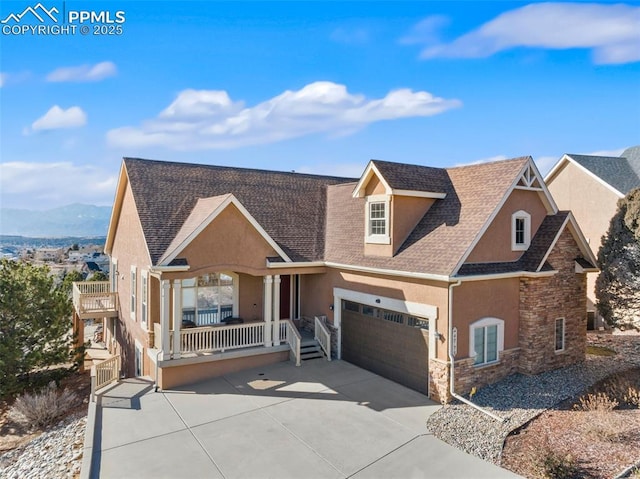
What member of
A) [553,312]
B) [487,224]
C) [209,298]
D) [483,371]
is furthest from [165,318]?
[553,312]

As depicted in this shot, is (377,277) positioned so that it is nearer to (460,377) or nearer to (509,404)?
(460,377)

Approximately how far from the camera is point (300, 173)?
22234mm

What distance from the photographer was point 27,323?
1730 cm

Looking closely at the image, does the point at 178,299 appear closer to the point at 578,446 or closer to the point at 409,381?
the point at 409,381

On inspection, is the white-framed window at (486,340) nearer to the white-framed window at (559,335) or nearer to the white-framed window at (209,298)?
the white-framed window at (559,335)

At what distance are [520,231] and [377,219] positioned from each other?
509 centimetres

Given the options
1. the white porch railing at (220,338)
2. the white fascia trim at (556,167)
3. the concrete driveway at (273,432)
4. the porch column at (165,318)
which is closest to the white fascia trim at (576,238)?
the concrete driveway at (273,432)

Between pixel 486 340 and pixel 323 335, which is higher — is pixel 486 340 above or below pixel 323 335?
above

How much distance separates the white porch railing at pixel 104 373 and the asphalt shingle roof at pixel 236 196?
161 inches

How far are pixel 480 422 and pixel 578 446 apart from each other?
7.32 ft

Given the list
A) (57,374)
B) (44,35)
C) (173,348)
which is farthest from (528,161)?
(57,374)

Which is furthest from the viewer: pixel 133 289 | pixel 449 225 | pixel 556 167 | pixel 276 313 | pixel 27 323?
pixel 556 167

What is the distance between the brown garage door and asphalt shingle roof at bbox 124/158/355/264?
3.44 metres

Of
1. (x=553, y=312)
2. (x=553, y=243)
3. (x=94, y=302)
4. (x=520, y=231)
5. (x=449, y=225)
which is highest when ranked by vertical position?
(x=449, y=225)
